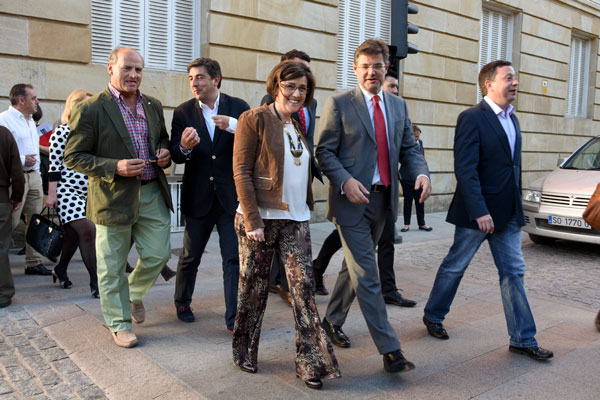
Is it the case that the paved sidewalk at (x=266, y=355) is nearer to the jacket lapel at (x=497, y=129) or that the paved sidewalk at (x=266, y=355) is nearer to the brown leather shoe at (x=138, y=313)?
the brown leather shoe at (x=138, y=313)

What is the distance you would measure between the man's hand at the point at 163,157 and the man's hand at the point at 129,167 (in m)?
0.29

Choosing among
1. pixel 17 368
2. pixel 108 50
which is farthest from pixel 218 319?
pixel 108 50

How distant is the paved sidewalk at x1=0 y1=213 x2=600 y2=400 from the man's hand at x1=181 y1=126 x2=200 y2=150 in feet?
4.55

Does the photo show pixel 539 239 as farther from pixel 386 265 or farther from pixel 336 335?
pixel 336 335

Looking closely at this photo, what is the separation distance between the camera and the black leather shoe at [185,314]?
14.7 ft

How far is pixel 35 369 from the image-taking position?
11.6ft

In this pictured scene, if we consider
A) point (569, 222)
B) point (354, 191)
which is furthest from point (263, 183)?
point (569, 222)

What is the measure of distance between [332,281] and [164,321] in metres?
2.11

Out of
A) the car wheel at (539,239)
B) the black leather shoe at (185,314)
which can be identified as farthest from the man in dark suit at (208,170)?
the car wheel at (539,239)

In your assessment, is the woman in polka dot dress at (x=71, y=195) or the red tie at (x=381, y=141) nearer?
the red tie at (x=381, y=141)

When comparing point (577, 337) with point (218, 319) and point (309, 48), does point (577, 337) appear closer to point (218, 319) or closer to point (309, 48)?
point (218, 319)

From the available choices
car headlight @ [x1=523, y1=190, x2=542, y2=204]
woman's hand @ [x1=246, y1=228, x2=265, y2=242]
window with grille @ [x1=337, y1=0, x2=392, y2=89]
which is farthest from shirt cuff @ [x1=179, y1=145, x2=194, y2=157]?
window with grille @ [x1=337, y1=0, x2=392, y2=89]

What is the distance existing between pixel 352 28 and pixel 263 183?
903cm

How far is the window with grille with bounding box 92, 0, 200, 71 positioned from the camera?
803cm
